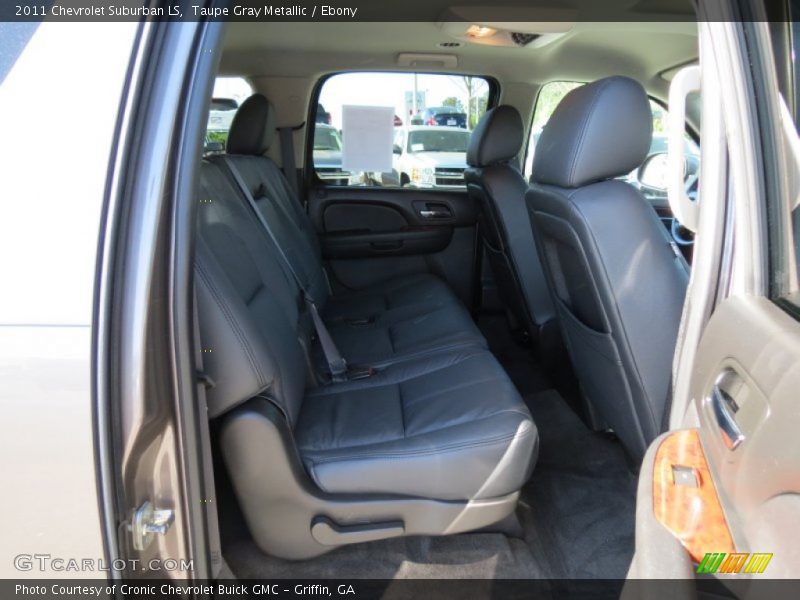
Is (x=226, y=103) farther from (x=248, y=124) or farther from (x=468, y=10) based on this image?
(x=468, y=10)

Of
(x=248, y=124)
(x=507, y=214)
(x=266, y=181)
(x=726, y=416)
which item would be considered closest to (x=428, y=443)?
(x=726, y=416)

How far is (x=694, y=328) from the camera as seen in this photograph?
3.16ft

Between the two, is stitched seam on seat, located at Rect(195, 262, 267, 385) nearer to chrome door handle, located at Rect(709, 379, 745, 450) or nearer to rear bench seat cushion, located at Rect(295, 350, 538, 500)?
rear bench seat cushion, located at Rect(295, 350, 538, 500)

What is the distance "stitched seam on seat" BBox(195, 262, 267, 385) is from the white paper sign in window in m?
1.92

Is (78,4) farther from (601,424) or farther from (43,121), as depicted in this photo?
(601,424)

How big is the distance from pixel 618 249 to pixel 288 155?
2.20m

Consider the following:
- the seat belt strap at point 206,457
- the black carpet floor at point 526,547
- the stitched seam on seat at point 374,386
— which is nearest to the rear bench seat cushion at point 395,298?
the stitched seam on seat at point 374,386

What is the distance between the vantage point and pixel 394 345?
195 cm

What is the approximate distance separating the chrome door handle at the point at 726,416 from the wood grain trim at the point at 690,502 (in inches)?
3.4

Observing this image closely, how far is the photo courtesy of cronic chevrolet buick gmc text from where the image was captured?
742 mm

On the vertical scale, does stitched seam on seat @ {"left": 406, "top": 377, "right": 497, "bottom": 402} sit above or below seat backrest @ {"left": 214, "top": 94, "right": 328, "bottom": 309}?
below

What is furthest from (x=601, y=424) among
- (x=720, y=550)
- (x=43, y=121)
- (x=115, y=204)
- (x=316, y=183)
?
(x=316, y=183)

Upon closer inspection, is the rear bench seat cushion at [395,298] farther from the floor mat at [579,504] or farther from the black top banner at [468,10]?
the black top banner at [468,10]

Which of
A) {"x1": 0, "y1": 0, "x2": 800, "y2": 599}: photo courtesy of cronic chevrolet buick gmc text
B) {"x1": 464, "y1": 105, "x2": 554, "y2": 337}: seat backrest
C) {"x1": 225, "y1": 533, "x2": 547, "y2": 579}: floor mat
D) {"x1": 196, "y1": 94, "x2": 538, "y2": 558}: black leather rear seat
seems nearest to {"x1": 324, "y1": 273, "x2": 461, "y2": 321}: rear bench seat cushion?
{"x1": 0, "y1": 0, "x2": 800, "y2": 599}: photo courtesy of cronic chevrolet buick gmc text
